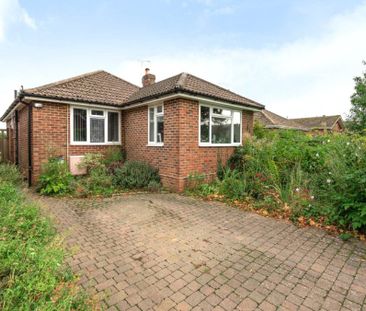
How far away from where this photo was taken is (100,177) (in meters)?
7.73

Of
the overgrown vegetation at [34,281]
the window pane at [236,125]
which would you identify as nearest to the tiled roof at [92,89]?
the window pane at [236,125]

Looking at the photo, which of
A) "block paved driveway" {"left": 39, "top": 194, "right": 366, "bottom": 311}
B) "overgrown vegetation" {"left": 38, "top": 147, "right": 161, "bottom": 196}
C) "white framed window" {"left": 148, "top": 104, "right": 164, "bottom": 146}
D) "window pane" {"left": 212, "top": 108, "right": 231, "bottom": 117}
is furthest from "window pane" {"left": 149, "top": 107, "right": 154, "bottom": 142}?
"block paved driveway" {"left": 39, "top": 194, "right": 366, "bottom": 311}

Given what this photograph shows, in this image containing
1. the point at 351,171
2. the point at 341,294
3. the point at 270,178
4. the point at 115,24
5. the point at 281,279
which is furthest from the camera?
the point at 115,24

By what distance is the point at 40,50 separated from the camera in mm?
10266

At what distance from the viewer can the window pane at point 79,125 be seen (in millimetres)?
8992

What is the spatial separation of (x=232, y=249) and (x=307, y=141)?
664 cm

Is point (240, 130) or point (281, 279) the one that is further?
point (240, 130)

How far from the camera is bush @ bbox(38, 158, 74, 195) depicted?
23.0 feet

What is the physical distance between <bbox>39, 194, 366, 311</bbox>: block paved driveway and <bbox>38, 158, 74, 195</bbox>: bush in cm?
210

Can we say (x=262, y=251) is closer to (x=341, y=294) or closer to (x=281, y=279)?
(x=281, y=279)

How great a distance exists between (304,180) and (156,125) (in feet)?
17.9

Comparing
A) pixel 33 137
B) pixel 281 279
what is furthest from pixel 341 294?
pixel 33 137

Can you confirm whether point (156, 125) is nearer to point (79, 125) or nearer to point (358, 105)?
point (79, 125)

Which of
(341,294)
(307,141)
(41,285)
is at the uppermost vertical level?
(307,141)
